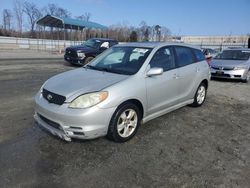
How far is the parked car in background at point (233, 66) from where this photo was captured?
10719 millimetres

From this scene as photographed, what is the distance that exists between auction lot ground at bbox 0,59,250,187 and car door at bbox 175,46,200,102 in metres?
0.59

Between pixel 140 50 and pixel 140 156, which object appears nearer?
pixel 140 156

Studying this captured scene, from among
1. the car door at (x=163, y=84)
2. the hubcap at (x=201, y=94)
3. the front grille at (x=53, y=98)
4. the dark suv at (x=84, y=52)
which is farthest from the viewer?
the dark suv at (x=84, y=52)

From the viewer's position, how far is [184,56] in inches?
227

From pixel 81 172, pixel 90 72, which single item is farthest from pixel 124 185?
pixel 90 72

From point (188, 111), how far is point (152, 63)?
2.03 metres

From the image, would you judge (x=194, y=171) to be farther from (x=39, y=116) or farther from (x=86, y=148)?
(x=39, y=116)

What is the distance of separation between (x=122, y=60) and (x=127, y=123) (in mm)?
1456

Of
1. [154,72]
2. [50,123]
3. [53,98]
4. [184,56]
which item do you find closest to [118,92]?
[154,72]

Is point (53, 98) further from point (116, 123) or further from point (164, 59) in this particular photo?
point (164, 59)

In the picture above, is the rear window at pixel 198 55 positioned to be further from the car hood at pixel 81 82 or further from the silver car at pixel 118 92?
the car hood at pixel 81 82

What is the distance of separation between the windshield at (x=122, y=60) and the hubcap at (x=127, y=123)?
0.74m

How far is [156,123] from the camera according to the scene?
5.20m

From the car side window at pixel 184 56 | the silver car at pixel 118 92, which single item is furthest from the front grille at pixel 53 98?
the car side window at pixel 184 56
